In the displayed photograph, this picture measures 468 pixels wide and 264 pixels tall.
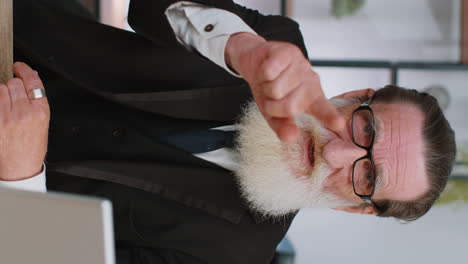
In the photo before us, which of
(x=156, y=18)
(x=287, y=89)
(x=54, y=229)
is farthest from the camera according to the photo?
(x=156, y=18)

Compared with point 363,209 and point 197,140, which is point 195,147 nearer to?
point 197,140

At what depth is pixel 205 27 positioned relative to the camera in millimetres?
860

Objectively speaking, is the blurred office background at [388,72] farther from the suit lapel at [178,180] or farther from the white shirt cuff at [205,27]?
the white shirt cuff at [205,27]

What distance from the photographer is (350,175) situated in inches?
45.5

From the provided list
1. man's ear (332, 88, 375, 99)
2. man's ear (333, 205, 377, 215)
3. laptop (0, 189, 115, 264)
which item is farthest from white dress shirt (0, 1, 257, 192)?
man's ear (333, 205, 377, 215)

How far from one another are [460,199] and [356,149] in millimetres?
1564

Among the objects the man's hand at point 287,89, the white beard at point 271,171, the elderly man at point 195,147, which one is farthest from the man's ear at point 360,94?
the man's hand at point 287,89

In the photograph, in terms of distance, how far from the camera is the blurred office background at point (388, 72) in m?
2.41

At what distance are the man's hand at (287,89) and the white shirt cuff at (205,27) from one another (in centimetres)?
15

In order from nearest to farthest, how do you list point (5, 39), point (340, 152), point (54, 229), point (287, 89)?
point (54, 229) → point (287, 89) → point (5, 39) → point (340, 152)

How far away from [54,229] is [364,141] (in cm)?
85

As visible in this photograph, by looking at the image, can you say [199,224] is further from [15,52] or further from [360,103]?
[15,52]

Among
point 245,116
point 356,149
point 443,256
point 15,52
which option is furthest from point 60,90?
point 443,256

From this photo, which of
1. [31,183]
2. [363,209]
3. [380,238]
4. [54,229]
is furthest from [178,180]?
[380,238]
